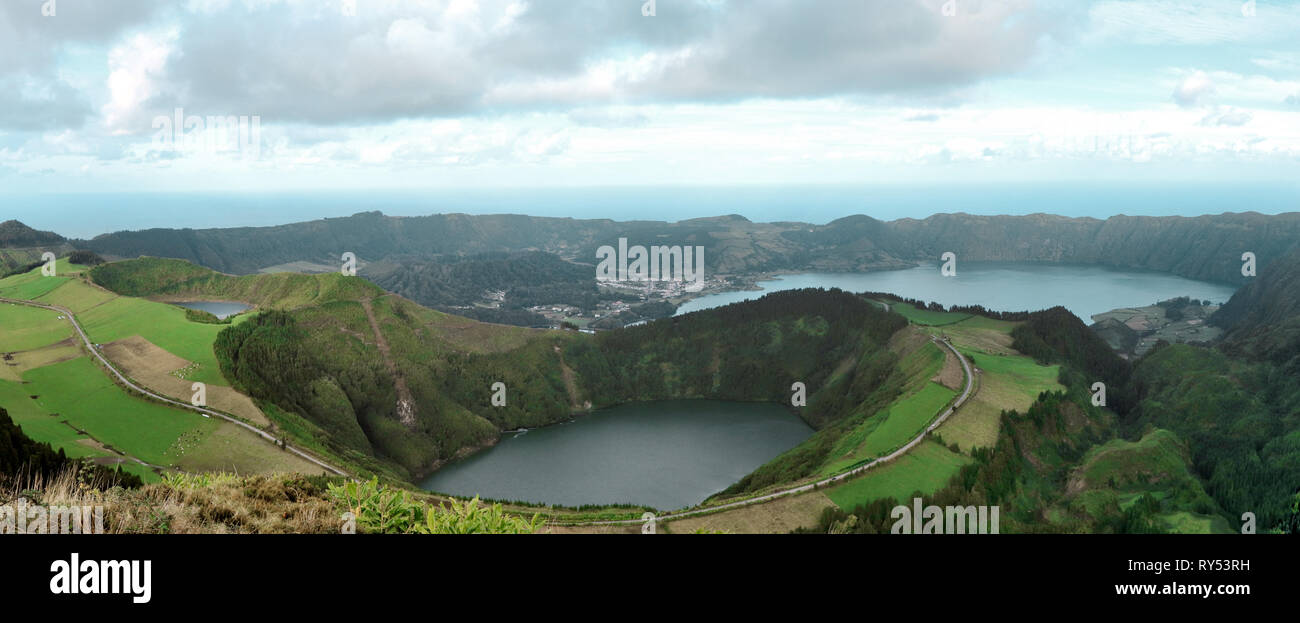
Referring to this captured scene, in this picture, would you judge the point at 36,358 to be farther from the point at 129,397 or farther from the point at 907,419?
the point at 907,419

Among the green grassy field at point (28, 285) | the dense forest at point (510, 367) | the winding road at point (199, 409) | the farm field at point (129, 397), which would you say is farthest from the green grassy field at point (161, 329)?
the green grassy field at point (28, 285)

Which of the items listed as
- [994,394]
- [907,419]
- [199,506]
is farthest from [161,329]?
[994,394]

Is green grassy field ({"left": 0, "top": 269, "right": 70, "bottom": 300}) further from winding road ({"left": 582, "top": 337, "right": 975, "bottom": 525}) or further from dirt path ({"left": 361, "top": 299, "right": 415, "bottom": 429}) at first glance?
winding road ({"left": 582, "top": 337, "right": 975, "bottom": 525})

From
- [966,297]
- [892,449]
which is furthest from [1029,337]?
[966,297]

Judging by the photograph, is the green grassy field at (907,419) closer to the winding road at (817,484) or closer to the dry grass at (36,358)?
the winding road at (817,484)
